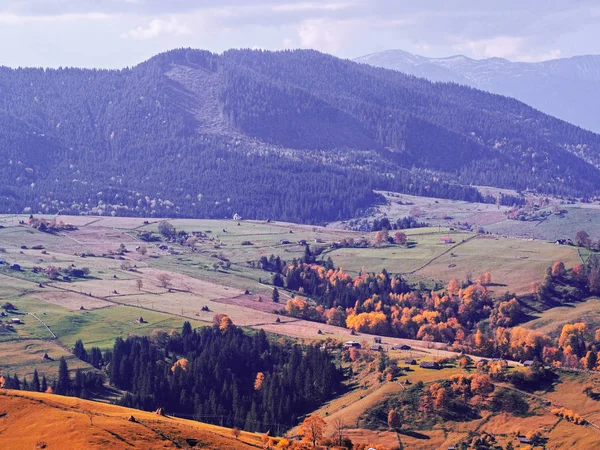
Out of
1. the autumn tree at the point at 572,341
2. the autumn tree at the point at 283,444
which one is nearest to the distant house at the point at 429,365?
the autumn tree at the point at 572,341

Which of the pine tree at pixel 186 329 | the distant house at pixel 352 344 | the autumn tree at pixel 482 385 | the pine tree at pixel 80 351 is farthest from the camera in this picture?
the pine tree at pixel 186 329

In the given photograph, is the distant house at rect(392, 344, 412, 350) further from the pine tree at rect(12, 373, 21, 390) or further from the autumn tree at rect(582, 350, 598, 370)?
the pine tree at rect(12, 373, 21, 390)

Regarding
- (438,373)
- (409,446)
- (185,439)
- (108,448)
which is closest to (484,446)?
(409,446)

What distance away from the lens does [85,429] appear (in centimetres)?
9906


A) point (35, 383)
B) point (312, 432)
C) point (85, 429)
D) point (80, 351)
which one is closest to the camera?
point (85, 429)

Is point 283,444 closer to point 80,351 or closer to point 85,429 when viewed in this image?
point 85,429

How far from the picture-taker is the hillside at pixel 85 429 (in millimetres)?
96625

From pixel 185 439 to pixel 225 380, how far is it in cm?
6550

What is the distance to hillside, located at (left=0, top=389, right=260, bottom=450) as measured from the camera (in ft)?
317

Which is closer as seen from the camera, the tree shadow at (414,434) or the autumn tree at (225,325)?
the tree shadow at (414,434)

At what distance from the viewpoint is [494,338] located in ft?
654

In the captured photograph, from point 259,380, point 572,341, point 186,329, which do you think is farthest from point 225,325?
point 572,341

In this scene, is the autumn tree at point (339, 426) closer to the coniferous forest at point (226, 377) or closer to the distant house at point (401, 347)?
the coniferous forest at point (226, 377)

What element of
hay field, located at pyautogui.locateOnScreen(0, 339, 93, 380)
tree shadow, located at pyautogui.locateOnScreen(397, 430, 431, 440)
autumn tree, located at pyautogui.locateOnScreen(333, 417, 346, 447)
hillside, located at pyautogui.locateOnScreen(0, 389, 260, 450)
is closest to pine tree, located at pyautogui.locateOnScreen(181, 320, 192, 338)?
hay field, located at pyautogui.locateOnScreen(0, 339, 93, 380)
